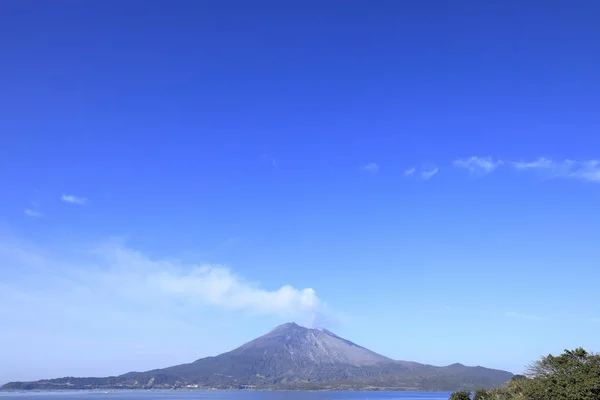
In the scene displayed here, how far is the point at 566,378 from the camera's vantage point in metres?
40.8

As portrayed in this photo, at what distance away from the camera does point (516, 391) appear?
51.7 m

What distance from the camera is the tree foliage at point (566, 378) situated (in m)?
38.5

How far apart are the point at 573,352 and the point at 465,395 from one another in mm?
26815

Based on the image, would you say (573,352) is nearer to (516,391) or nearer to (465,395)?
(516,391)

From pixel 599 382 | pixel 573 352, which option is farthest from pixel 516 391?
pixel 599 382

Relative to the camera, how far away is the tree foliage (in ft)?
126

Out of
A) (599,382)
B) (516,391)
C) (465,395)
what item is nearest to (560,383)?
(599,382)

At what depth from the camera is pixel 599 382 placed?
125 ft

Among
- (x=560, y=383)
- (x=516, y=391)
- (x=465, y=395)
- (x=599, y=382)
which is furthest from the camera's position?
(x=465, y=395)

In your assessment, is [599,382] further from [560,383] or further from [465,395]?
[465,395]

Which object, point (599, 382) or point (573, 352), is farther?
point (573, 352)

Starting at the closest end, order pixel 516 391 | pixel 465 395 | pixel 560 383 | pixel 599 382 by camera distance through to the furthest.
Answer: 1. pixel 599 382
2. pixel 560 383
3. pixel 516 391
4. pixel 465 395

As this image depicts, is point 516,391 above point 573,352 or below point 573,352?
below

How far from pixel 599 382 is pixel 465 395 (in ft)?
103
